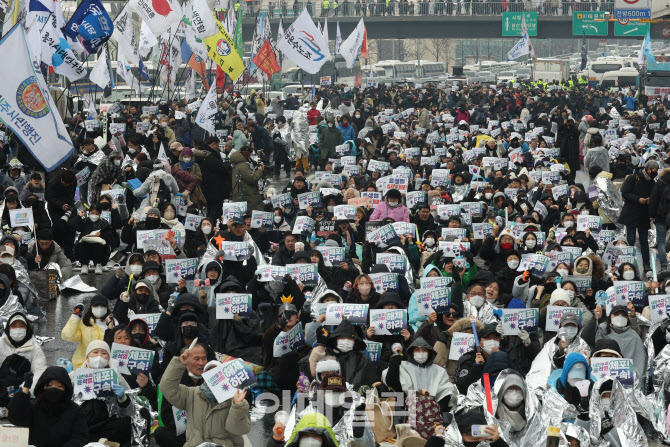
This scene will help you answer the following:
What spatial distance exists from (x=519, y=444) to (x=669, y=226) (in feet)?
27.2

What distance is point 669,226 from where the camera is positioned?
52.9 ft

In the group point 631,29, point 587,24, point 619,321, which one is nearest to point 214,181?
point 619,321

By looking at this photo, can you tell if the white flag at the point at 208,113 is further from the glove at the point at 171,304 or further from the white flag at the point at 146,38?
the glove at the point at 171,304

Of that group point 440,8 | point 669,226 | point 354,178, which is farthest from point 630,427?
point 440,8

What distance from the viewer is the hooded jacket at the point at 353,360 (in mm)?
9953

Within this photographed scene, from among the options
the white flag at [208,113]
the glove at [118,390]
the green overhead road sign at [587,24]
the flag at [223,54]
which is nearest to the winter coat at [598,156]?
the white flag at [208,113]

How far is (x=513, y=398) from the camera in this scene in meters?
8.72

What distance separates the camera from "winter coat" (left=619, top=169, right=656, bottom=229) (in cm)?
Answer: 1675

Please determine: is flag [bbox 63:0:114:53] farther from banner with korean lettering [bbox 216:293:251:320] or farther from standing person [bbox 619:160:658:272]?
banner with korean lettering [bbox 216:293:251:320]

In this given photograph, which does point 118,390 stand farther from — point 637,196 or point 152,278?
point 637,196

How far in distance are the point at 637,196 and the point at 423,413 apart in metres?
8.40

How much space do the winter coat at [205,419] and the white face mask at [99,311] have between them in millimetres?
2586

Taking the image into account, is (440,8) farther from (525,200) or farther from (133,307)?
(133,307)

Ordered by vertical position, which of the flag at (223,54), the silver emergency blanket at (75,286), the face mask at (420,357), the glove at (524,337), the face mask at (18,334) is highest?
the flag at (223,54)
